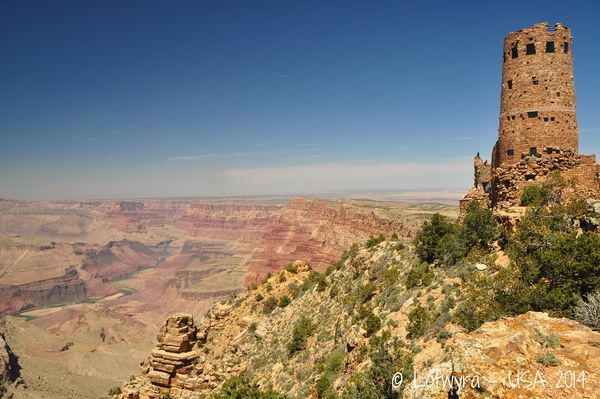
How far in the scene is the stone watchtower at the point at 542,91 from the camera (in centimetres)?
1998

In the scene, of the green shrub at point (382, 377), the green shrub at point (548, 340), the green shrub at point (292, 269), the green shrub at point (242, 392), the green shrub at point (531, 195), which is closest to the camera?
the green shrub at point (548, 340)

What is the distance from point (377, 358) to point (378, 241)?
17033mm

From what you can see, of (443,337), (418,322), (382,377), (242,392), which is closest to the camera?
(382,377)

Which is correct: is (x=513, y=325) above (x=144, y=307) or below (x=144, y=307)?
above

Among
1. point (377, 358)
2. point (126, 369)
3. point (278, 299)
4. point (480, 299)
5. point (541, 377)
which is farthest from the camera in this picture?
point (126, 369)

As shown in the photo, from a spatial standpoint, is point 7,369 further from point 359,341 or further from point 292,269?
point 359,341

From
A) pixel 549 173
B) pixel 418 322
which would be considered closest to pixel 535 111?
pixel 549 173

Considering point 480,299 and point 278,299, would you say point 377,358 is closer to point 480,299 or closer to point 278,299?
point 480,299

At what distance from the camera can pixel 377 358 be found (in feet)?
37.8

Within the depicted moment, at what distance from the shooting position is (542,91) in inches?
791

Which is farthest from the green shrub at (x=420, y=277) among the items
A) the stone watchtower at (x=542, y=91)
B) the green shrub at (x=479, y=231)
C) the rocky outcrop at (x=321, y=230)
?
the rocky outcrop at (x=321, y=230)

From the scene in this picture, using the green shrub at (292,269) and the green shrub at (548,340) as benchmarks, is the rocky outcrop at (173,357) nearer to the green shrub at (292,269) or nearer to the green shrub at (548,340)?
the green shrub at (292,269)

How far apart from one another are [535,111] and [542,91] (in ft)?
3.53

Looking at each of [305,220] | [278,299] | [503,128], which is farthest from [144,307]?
[503,128]
